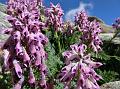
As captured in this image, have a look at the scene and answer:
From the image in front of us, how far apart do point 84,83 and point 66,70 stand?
269 mm

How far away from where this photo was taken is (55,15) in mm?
13344

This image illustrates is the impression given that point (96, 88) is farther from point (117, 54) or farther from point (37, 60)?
point (117, 54)

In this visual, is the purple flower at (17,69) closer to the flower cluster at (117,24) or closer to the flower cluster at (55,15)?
the flower cluster at (55,15)

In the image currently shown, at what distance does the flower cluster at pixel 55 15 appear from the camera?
1316cm

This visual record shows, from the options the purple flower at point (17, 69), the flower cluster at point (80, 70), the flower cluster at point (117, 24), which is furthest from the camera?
the flower cluster at point (117, 24)

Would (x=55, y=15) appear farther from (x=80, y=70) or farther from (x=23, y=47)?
(x=80, y=70)

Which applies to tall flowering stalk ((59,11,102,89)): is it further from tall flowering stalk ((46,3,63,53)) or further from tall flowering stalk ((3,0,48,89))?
tall flowering stalk ((46,3,63,53))

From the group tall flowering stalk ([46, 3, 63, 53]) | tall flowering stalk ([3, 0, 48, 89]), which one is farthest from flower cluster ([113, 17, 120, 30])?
tall flowering stalk ([3, 0, 48, 89])

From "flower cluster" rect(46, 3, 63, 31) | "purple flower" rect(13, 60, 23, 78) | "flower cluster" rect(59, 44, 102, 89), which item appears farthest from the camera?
"flower cluster" rect(46, 3, 63, 31)

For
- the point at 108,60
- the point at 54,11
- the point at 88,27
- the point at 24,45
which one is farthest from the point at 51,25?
the point at 24,45

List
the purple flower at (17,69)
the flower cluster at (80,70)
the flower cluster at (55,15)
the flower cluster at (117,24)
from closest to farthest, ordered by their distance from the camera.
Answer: the flower cluster at (80,70) < the purple flower at (17,69) < the flower cluster at (55,15) < the flower cluster at (117,24)

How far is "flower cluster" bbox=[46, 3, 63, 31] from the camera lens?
13164mm

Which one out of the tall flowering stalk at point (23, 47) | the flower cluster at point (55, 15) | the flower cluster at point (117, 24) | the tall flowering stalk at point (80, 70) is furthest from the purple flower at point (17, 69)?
the flower cluster at point (117, 24)

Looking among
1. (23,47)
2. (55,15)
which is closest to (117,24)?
(55,15)
